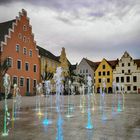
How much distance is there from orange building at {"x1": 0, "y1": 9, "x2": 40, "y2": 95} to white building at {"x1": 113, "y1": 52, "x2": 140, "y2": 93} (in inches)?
1304

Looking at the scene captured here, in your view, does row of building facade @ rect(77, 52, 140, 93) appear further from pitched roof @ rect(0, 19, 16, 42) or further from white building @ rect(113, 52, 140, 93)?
pitched roof @ rect(0, 19, 16, 42)

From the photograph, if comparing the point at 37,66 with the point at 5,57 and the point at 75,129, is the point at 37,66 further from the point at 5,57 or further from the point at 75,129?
the point at 75,129

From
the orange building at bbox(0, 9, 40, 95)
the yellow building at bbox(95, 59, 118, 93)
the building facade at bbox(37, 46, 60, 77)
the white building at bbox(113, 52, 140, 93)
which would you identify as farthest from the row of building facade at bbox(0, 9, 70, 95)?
the white building at bbox(113, 52, 140, 93)

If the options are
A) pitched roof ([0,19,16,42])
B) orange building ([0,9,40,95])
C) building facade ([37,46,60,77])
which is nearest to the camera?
orange building ([0,9,40,95])

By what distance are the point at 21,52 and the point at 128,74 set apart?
4033 cm

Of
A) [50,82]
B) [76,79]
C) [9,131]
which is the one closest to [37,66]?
[50,82]

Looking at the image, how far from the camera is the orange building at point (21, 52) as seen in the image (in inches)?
1714

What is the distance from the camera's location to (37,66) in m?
52.3

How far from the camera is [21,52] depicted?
46.9 metres

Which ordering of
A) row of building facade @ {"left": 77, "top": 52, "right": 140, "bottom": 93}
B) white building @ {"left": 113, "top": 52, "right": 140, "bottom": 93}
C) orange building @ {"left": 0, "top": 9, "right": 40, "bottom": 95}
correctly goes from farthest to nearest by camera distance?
row of building facade @ {"left": 77, "top": 52, "right": 140, "bottom": 93} → white building @ {"left": 113, "top": 52, "right": 140, "bottom": 93} → orange building @ {"left": 0, "top": 9, "right": 40, "bottom": 95}

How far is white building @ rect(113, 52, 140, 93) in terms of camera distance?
7488cm

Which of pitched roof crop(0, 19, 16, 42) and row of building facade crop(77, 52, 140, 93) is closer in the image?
pitched roof crop(0, 19, 16, 42)

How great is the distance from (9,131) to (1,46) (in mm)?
33843

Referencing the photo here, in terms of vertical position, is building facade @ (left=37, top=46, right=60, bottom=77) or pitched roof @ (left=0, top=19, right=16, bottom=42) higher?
pitched roof @ (left=0, top=19, right=16, bottom=42)
